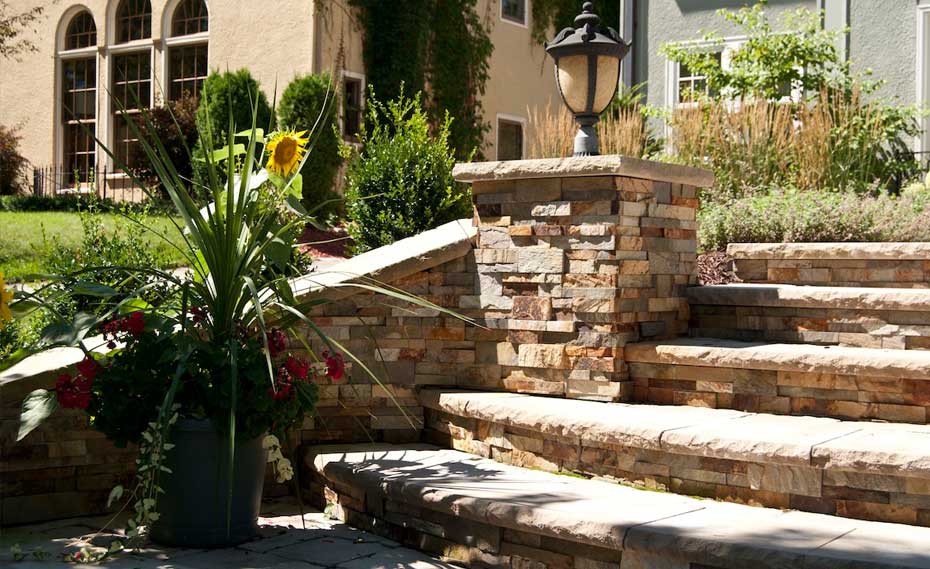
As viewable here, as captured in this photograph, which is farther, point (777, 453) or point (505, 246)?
point (505, 246)

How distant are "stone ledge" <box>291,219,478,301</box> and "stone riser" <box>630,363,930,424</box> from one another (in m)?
0.98

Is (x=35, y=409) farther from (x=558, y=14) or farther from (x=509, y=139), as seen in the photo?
(x=558, y=14)

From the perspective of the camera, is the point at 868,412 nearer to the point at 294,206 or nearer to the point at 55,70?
the point at 294,206

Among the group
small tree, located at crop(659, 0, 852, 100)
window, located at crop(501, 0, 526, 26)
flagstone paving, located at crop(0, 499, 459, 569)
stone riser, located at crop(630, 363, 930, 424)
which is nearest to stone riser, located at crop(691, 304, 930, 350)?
stone riser, located at crop(630, 363, 930, 424)

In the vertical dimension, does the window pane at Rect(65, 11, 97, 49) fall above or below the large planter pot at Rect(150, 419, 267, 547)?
above

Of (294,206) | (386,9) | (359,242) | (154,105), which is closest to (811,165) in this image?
(359,242)

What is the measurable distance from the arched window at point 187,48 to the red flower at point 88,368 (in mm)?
10382

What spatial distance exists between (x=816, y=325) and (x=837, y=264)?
0.92 m

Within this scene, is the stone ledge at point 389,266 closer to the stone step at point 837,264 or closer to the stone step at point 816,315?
the stone step at point 816,315

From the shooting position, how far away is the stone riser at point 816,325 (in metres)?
3.97

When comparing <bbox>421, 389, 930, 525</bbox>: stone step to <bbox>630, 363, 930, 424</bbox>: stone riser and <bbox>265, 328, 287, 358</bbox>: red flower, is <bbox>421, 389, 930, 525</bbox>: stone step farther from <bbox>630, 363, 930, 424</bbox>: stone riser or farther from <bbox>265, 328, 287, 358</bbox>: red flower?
<bbox>265, 328, 287, 358</bbox>: red flower

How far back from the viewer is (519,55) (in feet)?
49.7

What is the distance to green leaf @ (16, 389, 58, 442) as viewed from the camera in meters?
3.56

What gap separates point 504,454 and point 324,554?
88 centimetres
